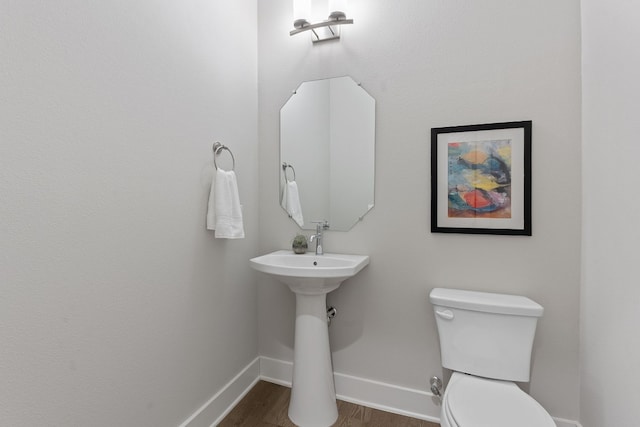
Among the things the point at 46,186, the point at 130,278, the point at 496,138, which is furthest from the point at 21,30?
the point at 496,138

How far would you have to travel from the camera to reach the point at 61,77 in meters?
0.97

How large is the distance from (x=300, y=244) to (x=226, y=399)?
3.03ft

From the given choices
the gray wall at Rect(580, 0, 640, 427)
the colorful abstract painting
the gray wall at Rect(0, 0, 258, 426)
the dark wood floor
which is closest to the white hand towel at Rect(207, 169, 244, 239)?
the gray wall at Rect(0, 0, 258, 426)

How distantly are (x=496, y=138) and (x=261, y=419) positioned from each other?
187cm

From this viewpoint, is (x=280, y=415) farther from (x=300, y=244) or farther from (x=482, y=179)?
(x=482, y=179)

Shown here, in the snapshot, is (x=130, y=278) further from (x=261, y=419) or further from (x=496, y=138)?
(x=496, y=138)

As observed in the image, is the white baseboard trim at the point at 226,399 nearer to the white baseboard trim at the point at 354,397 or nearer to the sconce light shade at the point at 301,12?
the white baseboard trim at the point at 354,397

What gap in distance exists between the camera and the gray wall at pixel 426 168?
149 cm

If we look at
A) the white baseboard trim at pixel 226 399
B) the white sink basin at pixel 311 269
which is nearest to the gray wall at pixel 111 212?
the white baseboard trim at pixel 226 399

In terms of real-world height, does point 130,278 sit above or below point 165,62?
below

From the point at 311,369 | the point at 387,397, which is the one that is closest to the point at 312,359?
the point at 311,369

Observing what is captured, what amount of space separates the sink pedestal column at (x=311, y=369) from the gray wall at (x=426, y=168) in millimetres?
244

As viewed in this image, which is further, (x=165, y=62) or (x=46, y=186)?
(x=165, y=62)

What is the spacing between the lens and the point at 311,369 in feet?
5.42
